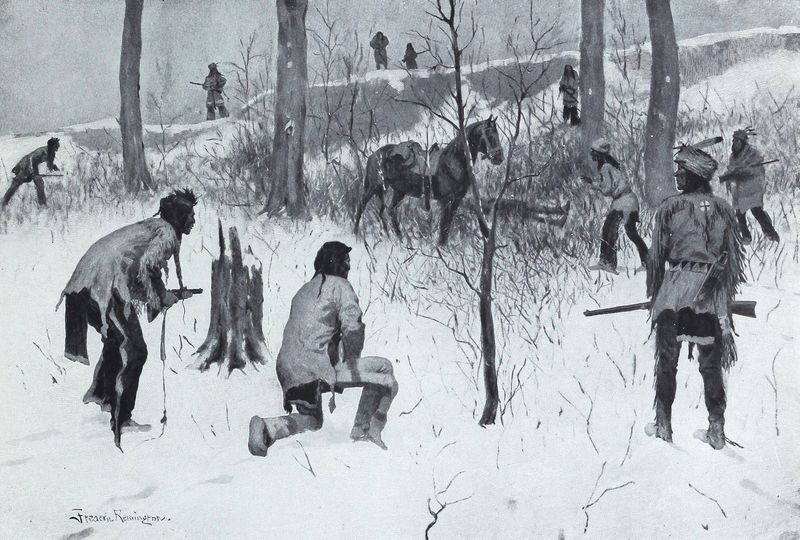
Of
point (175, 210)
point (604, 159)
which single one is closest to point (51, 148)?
point (175, 210)

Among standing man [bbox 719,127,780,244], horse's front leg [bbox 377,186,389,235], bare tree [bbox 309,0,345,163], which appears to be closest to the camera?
standing man [bbox 719,127,780,244]

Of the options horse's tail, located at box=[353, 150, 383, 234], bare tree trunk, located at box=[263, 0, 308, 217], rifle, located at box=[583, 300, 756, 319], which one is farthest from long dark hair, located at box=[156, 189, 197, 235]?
rifle, located at box=[583, 300, 756, 319]

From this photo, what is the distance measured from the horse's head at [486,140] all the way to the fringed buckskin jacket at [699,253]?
1.69 meters

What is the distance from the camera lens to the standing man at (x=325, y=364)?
3.78 meters

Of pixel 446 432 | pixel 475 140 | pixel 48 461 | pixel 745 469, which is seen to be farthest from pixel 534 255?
pixel 48 461

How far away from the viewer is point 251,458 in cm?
396

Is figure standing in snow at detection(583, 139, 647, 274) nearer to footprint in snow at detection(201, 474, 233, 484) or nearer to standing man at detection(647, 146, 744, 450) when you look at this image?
standing man at detection(647, 146, 744, 450)

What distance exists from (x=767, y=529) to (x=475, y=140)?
2.92 meters

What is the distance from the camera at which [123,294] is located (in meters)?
4.01

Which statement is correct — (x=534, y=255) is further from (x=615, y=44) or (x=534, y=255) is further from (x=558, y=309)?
(x=615, y=44)

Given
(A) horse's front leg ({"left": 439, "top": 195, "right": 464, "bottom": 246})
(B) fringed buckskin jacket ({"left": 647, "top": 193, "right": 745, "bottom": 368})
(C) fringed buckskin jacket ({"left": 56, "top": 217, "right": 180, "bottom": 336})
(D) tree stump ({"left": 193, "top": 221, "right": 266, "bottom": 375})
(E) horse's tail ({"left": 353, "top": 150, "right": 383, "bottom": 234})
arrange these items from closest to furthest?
(B) fringed buckskin jacket ({"left": 647, "top": 193, "right": 745, "bottom": 368}), (C) fringed buckskin jacket ({"left": 56, "top": 217, "right": 180, "bottom": 336}), (D) tree stump ({"left": 193, "top": 221, "right": 266, "bottom": 375}), (A) horse's front leg ({"left": 439, "top": 195, "right": 464, "bottom": 246}), (E) horse's tail ({"left": 353, "top": 150, "right": 383, "bottom": 234})

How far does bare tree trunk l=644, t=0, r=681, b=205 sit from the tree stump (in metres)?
2.44

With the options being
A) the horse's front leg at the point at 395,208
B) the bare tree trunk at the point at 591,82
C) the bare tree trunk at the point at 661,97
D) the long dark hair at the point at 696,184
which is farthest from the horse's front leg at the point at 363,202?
the long dark hair at the point at 696,184

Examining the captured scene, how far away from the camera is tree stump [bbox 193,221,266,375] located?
446 cm
